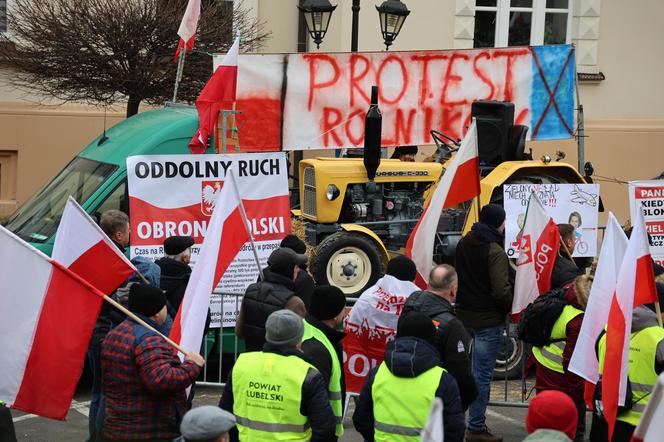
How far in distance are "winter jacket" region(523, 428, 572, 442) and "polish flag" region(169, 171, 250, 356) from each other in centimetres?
244

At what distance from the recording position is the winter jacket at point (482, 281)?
28.3 ft

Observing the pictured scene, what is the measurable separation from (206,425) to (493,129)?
8223 millimetres

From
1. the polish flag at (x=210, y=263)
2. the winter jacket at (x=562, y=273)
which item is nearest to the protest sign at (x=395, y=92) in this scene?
the winter jacket at (x=562, y=273)

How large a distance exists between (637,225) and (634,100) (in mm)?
14645

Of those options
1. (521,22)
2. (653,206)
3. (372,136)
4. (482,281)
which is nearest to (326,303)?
→ (482,281)

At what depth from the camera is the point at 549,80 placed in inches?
513

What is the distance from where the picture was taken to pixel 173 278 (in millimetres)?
8383

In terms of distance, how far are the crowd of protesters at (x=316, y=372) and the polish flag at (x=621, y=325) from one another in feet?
0.69

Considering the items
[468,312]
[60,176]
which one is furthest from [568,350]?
[60,176]

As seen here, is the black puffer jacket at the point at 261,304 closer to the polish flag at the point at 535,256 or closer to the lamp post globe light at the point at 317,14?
the polish flag at the point at 535,256

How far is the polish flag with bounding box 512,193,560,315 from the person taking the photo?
28.5ft

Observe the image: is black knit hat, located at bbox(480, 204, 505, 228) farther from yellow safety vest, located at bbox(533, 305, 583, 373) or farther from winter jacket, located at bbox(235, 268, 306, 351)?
winter jacket, located at bbox(235, 268, 306, 351)

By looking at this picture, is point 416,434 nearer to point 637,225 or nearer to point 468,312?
point 637,225

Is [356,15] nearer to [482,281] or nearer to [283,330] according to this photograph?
[482,281]
